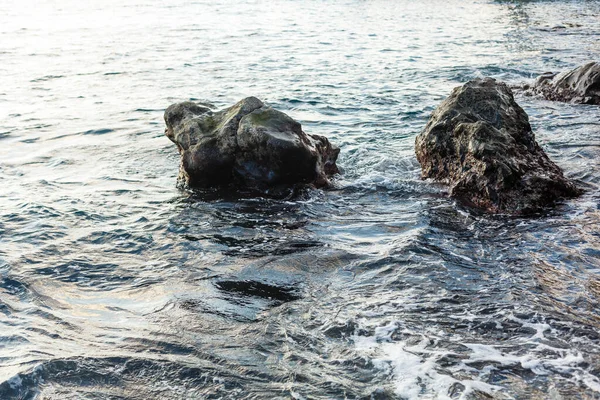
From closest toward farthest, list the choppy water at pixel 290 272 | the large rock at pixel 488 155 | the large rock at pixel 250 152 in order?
the choppy water at pixel 290 272 < the large rock at pixel 488 155 < the large rock at pixel 250 152

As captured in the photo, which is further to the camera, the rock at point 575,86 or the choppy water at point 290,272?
the rock at point 575,86

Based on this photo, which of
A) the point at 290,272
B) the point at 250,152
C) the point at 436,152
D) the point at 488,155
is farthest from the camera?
the point at 436,152

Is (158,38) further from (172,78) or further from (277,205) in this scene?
(277,205)

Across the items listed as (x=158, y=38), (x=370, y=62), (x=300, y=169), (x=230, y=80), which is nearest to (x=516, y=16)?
(x=370, y=62)

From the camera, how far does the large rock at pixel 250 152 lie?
8398mm

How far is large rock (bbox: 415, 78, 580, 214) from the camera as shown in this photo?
24.7 ft

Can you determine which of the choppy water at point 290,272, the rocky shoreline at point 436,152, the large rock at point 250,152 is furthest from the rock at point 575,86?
the large rock at point 250,152

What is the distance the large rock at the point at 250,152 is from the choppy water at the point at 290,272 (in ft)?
1.30

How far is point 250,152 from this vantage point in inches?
334

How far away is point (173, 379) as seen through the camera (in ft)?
15.1

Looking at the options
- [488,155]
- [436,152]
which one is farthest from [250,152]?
[488,155]

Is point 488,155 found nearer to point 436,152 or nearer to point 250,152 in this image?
point 436,152

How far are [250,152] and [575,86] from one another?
8633 mm

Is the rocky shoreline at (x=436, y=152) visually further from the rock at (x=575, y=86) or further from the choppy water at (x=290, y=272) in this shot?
the rock at (x=575, y=86)
